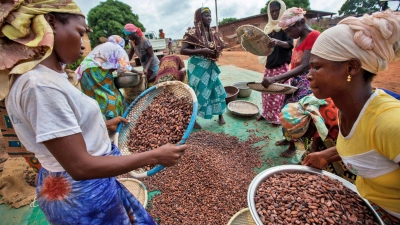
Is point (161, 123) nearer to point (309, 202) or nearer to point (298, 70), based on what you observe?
point (309, 202)

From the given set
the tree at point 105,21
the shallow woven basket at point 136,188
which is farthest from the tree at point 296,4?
the shallow woven basket at point 136,188

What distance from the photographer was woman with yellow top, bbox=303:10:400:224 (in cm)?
91

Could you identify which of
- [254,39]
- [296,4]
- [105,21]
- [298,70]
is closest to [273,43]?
[254,39]

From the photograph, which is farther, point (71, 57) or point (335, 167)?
point (335, 167)

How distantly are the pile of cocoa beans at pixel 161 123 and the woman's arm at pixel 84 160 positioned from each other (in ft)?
1.92

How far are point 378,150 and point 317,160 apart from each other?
504mm

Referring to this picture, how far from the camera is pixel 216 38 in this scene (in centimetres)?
353

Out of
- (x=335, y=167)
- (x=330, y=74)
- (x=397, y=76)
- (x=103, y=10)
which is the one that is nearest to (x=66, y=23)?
(x=330, y=74)

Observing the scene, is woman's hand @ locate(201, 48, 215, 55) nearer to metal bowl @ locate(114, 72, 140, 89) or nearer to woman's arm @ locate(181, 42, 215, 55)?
woman's arm @ locate(181, 42, 215, 55)

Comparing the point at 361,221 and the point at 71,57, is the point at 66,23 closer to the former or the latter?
the point at 71,57

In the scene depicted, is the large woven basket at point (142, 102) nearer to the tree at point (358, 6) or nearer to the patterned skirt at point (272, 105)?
the patterned skirt at point (272, 105)

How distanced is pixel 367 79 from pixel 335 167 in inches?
39.5

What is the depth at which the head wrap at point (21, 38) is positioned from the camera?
2.55 ft

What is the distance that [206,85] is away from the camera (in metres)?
3.54
